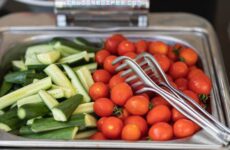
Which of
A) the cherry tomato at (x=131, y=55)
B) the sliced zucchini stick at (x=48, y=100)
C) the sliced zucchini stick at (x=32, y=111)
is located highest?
the cherry tomato at (x=131, y=55)

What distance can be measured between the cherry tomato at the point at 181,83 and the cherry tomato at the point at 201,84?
2 centimetres

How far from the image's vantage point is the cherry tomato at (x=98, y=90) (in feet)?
3.02

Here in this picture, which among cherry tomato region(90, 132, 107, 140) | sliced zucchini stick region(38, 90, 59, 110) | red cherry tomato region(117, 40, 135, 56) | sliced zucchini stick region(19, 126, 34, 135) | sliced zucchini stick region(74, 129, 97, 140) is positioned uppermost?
red cherry tomato region(117, 40, 135, 56)

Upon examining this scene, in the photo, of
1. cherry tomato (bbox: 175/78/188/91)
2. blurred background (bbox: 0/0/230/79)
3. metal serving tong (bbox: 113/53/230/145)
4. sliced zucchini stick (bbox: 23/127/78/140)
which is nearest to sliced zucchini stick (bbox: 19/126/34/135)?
sliced zucchini stick (bbox: 23/127/78/140)

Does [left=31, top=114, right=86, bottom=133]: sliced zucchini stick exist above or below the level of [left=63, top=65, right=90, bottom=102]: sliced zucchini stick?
below

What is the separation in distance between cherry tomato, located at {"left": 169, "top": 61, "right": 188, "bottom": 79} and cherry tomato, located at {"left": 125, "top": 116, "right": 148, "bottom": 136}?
18 centimetres

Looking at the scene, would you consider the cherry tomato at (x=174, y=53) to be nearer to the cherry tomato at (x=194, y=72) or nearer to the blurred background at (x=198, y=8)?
the cherry tomato at (x=194, y=72)

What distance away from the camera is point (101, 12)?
1.17m

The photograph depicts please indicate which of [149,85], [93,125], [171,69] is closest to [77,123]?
[93,125]

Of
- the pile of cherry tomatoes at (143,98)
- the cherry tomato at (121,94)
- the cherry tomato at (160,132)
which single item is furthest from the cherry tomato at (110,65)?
the cherry tomato at (160,132)

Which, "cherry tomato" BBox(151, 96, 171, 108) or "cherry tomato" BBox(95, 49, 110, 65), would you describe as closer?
"cherry tomato" BBox(151, 96, 171, 108)

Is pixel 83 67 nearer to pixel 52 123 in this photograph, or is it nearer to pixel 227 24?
pixel 52 123

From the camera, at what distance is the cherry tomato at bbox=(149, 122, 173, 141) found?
823 mm

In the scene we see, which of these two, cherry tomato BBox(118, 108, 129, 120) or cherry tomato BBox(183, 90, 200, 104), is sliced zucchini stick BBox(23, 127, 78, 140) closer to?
cherry tomato BBox(118, 108, 129, 120)
